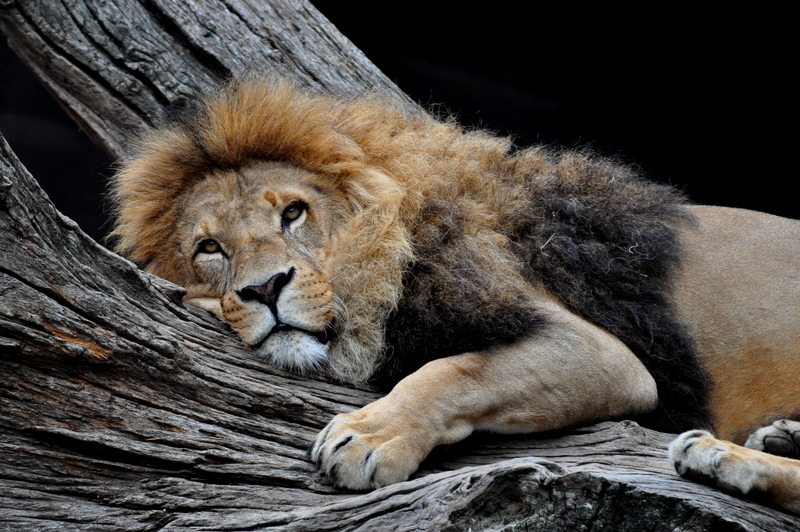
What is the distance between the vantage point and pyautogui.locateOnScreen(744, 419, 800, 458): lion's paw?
2.36m

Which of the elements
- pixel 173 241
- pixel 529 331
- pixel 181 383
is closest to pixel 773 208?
pixel 529 331

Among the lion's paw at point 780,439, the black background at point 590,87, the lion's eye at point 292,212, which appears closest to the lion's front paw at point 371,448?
the lion's eye at point 292,212

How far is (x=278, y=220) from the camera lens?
260 centimetres

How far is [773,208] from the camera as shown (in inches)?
212

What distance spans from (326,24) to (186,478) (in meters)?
2.56

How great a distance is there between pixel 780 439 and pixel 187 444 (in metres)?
1.61

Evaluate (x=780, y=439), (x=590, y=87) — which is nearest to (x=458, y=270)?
(x=780, y=439)

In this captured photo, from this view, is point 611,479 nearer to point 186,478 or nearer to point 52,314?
point 186,478

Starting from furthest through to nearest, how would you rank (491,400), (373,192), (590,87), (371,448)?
(590,87) → (373,192) → (491,400) → (371,448)

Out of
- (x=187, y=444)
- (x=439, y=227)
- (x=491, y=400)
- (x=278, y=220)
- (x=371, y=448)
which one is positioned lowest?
(x=187, y=444)

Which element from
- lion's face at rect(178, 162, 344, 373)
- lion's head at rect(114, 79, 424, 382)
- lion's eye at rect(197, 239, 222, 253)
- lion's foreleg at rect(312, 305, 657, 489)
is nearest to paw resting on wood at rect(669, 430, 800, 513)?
lion's foreleg at rect(312, 305, 657, 489)

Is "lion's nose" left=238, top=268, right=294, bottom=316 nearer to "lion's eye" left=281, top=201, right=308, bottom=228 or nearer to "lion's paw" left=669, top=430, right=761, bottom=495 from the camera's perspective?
"lion's eye" left=281, top=201, right=308, bottom=228

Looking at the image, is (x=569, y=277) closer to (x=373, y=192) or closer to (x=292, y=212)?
(x=373, y=192)

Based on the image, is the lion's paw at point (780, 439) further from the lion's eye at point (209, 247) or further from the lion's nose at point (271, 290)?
the lion's eye at point (209, 247)
